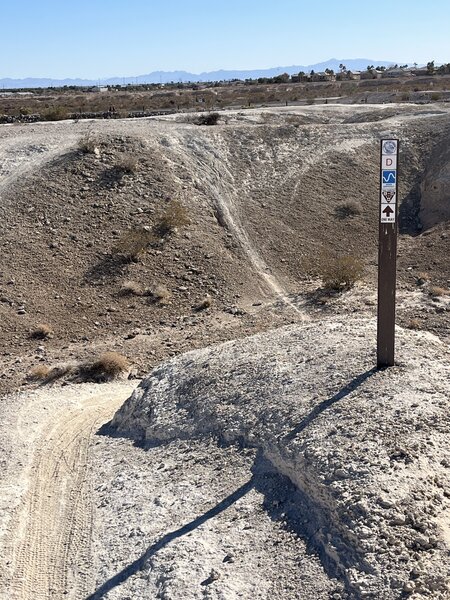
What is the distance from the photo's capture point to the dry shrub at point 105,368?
16984mm

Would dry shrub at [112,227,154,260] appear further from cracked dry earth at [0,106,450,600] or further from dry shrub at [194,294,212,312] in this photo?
dry shrub at [194,294,212,312]

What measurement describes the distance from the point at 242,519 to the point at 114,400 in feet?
23.0

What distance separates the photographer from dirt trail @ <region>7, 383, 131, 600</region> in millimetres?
8906

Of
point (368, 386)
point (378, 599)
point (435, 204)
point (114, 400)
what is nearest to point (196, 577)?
point (378, 599)

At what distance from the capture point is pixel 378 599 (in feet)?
23.1

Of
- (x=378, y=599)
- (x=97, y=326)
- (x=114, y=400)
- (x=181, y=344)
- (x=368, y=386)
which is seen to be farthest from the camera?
(x=97, y=326)

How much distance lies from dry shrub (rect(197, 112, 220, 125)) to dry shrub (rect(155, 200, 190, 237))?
365 inches

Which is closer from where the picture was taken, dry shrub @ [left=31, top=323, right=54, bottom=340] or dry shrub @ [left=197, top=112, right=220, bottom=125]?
dry shrub @ [left=31, top=323, right=54, bottom=340]

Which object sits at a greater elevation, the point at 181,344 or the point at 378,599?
the point at 378,599

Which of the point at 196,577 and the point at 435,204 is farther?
the point at 435,204

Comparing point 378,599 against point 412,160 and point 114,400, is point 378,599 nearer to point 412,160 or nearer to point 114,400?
point 114,400

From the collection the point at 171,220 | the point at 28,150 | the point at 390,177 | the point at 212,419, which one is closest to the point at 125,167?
the point at 171,220

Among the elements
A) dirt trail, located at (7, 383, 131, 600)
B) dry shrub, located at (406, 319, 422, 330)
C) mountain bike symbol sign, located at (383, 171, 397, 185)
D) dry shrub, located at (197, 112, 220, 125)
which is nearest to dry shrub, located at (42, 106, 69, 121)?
dry shrub, located at (197, 112, 220, 125)

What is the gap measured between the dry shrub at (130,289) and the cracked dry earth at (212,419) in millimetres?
237
